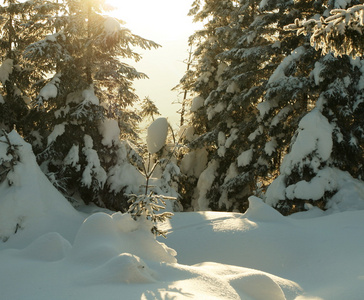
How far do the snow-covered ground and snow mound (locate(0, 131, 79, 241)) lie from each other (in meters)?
0.03

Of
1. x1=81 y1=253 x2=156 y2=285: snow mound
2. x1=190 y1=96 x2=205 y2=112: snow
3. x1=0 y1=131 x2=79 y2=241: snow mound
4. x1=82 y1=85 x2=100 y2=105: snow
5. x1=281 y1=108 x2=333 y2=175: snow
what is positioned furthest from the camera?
x1=190 y1=96 x2=205 y2=112: snow

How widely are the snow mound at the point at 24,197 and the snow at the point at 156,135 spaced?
2.95 metres

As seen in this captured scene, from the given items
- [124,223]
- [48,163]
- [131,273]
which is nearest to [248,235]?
[124,223]

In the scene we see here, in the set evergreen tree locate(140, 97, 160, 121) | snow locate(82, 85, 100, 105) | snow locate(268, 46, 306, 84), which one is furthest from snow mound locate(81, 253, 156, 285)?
evergreen tree locate(140, 97, 160, 121)

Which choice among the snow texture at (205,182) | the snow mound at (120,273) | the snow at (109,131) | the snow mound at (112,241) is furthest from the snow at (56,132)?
the snow mound at (120,273)

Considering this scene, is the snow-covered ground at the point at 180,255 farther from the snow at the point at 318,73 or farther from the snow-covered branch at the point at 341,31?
the snow at the point at 318,73

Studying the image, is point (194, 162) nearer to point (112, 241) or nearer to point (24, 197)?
point (24, 197)

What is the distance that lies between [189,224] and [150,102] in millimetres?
12444

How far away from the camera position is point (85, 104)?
11703 millimetres

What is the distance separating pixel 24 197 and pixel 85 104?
3.58 meters

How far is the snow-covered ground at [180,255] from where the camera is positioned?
3.42 metres

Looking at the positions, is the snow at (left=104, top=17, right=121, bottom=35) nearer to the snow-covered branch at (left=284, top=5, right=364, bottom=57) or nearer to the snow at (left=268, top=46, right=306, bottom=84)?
the snow at (left=268, top=46, right=306, bottom=84)

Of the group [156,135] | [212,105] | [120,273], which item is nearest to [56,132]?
[156,135]

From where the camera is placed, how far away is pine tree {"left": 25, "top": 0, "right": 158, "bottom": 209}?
38.5ft
